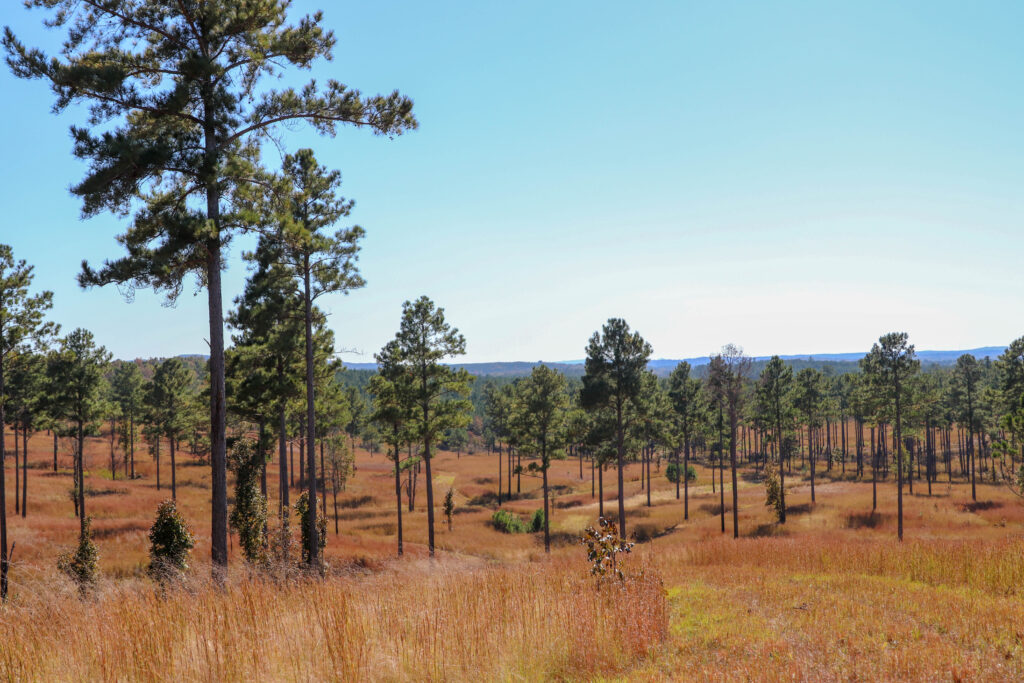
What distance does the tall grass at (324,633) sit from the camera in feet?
15.8

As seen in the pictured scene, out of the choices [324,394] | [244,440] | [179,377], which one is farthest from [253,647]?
[179,377]

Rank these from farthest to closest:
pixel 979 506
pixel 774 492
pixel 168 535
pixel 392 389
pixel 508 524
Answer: pixel 979 506
pixel 508 524
pixel 774 492
pixel 392 389
pixel 168 535

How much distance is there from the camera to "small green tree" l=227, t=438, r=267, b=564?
2334 cm

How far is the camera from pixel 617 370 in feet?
109

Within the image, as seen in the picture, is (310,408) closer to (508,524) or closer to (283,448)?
(283,448)

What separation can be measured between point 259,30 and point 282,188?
326 cm

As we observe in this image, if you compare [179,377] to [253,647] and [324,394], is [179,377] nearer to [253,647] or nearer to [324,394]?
[324,394]

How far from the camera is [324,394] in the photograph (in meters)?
30.1

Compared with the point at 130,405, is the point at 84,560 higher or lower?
lower

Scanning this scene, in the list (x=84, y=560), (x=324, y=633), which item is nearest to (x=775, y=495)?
(x=84, y=560)

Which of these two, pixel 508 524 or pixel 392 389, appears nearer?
pixel 392 389

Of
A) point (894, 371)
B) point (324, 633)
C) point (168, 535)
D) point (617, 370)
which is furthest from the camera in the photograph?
point (894, 371)

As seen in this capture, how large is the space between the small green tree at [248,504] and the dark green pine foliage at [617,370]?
19.2 metres

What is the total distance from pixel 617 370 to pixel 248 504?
71.2 feet
